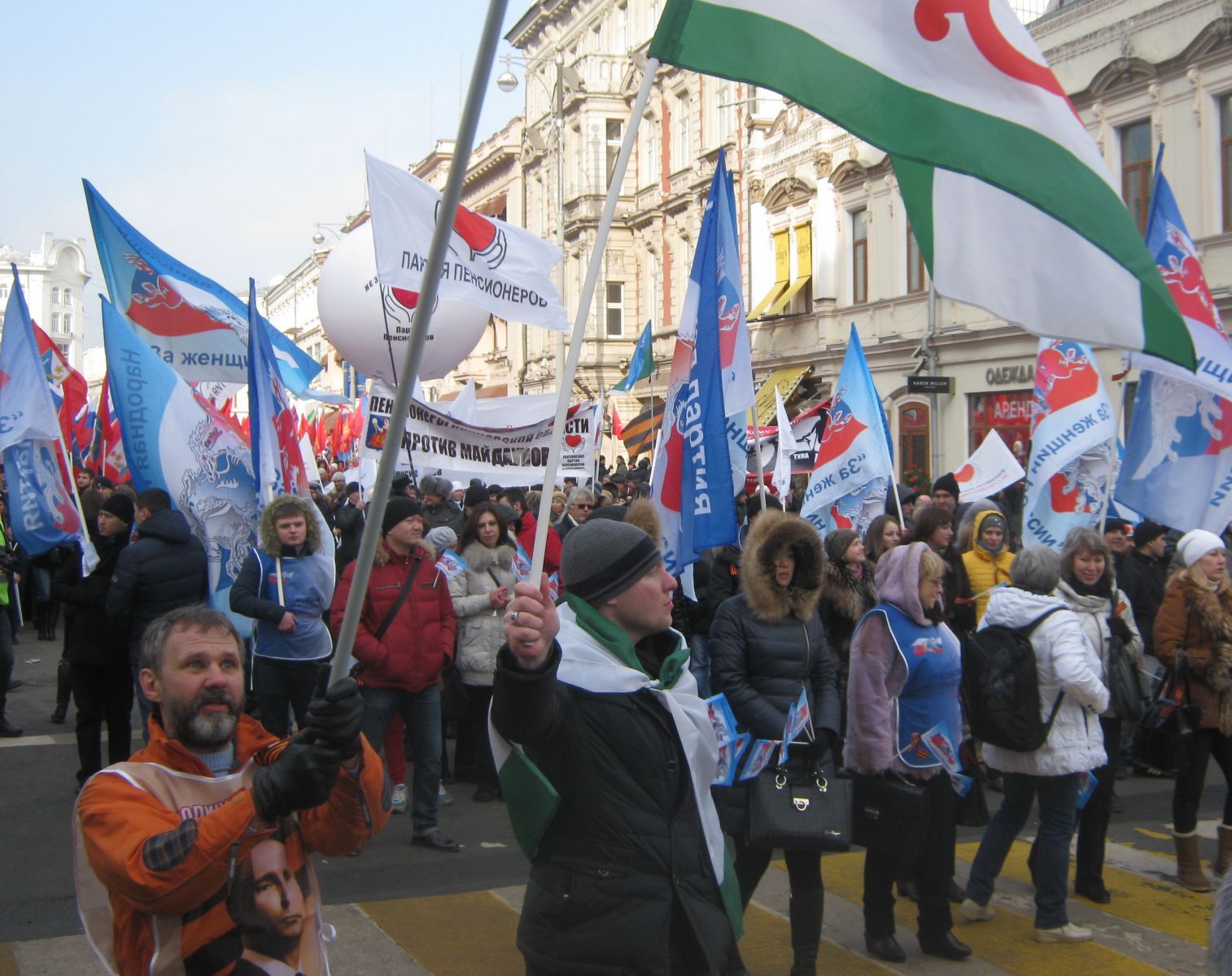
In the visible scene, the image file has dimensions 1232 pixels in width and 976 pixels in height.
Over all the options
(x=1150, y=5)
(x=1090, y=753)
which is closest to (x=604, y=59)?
(x=1150, y=5)

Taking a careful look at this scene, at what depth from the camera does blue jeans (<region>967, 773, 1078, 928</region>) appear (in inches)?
217

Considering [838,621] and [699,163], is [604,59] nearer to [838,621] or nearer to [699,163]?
[699,163]

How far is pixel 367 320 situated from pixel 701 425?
17.8ft

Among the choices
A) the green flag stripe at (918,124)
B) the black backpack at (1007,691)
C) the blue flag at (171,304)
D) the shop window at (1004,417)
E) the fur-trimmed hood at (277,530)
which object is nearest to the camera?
the green flag stripe at (918,124)

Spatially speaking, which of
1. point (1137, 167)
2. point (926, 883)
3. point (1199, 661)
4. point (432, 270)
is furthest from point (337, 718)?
point (1137, 167)

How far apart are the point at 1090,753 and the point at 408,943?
9.85 feet

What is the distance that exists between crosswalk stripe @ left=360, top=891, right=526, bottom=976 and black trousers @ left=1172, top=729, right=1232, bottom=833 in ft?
10.8

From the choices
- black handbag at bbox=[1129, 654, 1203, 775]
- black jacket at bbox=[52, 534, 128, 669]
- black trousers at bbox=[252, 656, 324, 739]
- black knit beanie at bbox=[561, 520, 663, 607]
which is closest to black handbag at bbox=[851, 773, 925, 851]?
black handbag at bbox=[1129, 654, 1203, 775]

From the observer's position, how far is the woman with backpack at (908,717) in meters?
5.35

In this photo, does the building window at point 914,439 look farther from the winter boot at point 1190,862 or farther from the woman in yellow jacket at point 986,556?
the winter boot at point 1190,862

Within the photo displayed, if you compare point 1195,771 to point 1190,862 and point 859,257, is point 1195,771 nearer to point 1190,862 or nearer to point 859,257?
point 1190,862

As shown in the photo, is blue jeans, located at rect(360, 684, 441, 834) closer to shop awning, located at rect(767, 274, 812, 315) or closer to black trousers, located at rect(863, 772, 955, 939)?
black trousers, located at rect(863, 772, 955, 939)

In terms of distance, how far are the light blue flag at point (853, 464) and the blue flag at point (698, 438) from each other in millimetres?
3201

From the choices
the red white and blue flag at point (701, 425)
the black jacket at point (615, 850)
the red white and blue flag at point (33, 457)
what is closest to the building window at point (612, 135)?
the red white and blue flag at point (33, 457)
